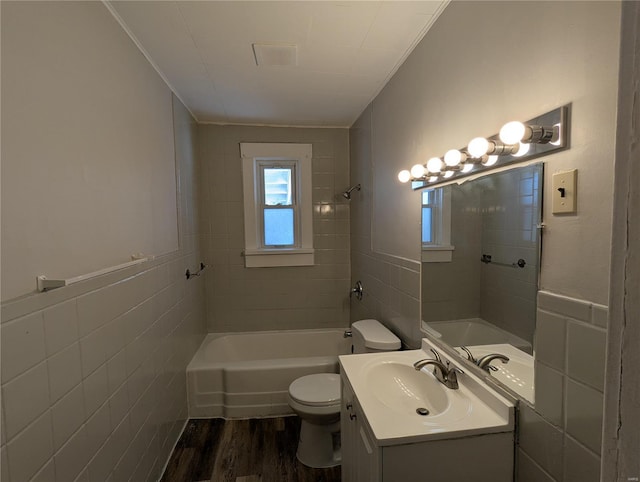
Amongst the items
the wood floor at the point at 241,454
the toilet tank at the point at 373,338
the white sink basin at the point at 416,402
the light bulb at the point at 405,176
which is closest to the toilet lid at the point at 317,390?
the toilet tank at the point at 373,338

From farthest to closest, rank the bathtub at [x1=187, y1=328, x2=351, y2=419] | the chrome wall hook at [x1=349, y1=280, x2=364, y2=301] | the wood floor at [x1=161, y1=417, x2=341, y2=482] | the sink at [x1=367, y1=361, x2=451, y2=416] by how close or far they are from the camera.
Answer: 1. the chrome wall hook at [x1=349, y1=280, x2=364, y2=301]
2. the bathtub at [x1=187, y1=328, x2=351, y2=419]
3. the wood floor at [x1=161, y1=417, x2=341, y2=482]
4. the sink at [x1=367, y1=361, x2=451, y2=416]

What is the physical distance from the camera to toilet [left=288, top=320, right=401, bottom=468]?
186cm

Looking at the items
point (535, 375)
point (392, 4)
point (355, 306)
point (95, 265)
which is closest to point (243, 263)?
point (355, 306)

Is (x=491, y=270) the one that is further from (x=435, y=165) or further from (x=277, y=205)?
(x=277, y=205)

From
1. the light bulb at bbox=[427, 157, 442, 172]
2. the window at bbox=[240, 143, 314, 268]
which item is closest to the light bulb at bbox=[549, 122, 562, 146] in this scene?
the light bulb at bbox=[427, 157, 442, 172]

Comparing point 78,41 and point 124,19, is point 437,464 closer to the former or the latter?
point 78,41

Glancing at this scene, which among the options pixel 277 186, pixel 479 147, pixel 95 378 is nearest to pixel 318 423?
pixel 95 378

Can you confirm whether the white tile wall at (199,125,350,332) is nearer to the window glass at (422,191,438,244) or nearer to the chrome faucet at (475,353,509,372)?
the window glass at (422,191,438,244)

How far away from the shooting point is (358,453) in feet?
3.94

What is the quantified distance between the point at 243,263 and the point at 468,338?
223 cm

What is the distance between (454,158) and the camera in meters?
1.19

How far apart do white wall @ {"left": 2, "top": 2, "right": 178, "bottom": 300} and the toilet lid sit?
4.04 ft

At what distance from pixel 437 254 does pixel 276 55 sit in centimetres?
137

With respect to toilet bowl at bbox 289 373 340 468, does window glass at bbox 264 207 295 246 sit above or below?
above
